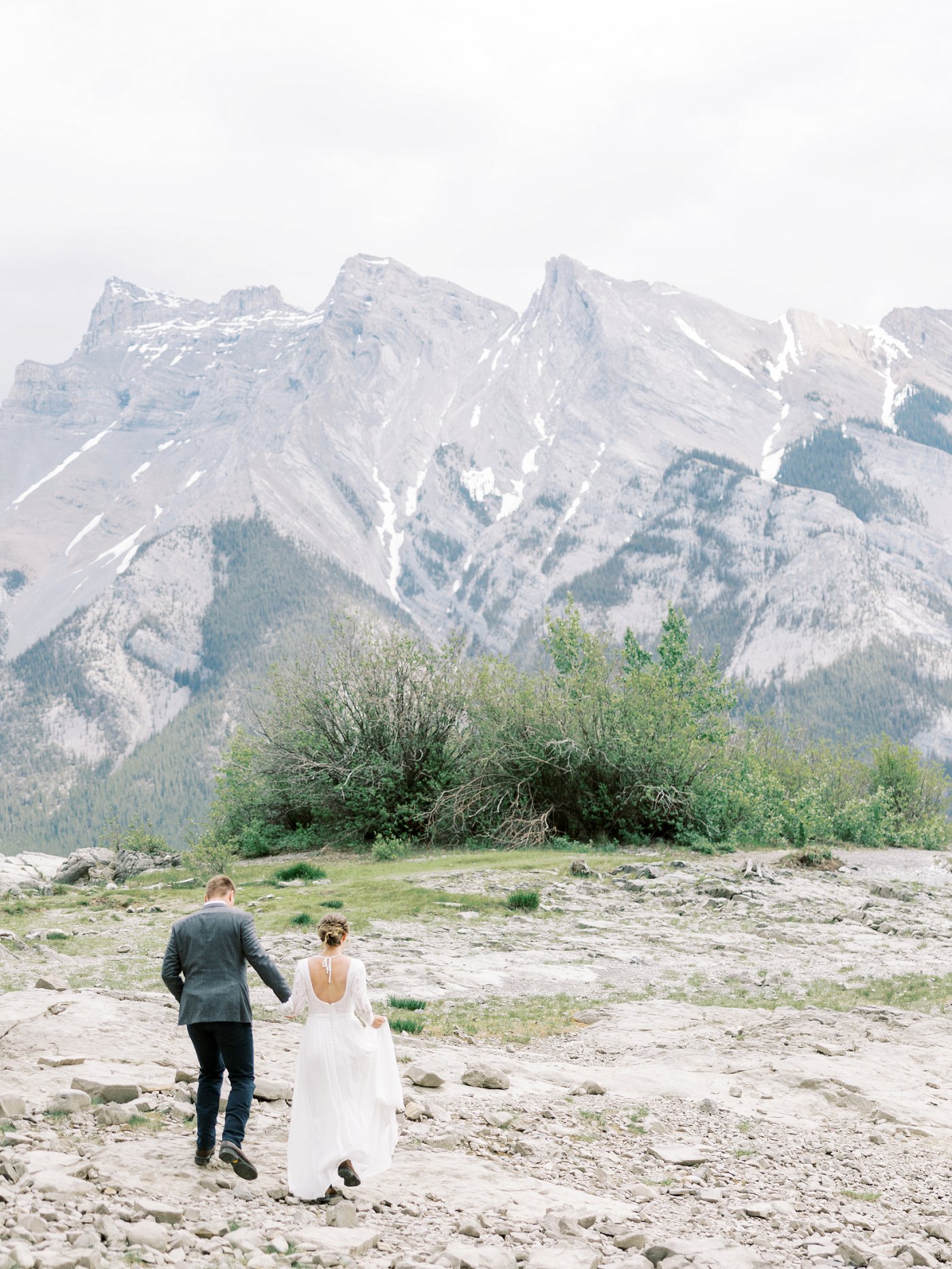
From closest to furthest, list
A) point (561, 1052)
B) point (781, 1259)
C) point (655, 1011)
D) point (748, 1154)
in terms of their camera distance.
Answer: point (781, 1259)
point (748, 1154)
point (561, 1052)
point (655, 1011)

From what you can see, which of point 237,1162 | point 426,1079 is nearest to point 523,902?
point 426,1079

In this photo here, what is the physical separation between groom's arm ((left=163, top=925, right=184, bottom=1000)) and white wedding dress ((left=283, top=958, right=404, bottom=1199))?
3.08 feet

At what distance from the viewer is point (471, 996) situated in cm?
1583

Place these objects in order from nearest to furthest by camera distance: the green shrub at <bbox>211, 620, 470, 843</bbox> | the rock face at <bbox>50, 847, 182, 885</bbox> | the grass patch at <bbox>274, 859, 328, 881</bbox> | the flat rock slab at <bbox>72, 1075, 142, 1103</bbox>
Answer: the flat rock slab at <bbox>72, 1075, 142, 1103</bbox>, the grass patch at <bbox>274, 859, 328, 881</bbox>, the rock face at <bbox>50, 847, 182, 885</bbox>, the green shrub at <bbox>211, 620, 470, 843</bbox>

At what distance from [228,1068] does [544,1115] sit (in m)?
3.19

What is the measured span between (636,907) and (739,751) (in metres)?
20.9

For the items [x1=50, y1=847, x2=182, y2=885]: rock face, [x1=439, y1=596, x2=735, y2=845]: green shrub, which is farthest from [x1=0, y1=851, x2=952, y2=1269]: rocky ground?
[x1=50, y1=847, x2=182, y2=885]: rock face

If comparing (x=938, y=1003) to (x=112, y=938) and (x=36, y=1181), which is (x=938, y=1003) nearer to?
(x=36, y=1181)

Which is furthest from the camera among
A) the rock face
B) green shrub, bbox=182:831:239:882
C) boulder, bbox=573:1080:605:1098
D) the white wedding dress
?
the rock face

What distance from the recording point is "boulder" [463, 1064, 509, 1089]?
1095cm

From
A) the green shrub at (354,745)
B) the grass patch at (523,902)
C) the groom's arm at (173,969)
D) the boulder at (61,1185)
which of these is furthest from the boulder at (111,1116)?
→ the green shrub at (354,745)

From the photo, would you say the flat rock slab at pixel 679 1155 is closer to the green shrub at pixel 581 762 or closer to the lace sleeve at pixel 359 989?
the lace sleeve at pixel 359 989

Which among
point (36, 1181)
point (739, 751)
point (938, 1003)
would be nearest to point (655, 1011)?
point (938, 1003)

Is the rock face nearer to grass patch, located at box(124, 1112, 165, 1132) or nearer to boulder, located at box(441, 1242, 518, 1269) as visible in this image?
grass patch, located at box(124, 1112, 165, 1132)
